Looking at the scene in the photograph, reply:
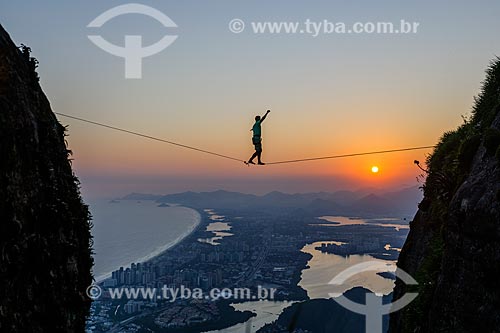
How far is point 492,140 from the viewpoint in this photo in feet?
27.6

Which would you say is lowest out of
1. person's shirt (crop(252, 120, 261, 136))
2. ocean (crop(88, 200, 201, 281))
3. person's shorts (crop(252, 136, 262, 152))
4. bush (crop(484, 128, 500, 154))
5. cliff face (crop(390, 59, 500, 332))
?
ocean (crop(88, 200, 201, 281))

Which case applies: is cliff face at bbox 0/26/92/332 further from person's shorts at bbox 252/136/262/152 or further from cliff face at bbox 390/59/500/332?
person's shorts at bbox 252/136/262/152

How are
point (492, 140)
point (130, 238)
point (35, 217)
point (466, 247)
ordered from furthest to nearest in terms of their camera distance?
point (130, 238), point (492, 140), point (466, 247), point (35, 217)

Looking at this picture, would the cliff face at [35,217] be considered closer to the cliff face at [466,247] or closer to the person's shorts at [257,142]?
the cliff face at [466,247]

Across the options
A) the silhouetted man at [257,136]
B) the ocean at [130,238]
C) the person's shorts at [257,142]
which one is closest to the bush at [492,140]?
the silhouetted man at [257,136]

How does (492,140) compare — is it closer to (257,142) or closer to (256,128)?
(256,128)

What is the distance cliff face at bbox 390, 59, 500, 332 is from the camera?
6.84 meters

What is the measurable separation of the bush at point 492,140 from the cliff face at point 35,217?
8075 millimetres

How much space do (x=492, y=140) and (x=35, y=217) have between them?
8212 millimetres

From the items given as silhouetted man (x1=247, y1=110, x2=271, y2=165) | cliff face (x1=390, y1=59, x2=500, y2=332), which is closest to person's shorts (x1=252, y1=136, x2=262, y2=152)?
Result: silhouetted man (x1=247, y1=110, x2=271, y2=165)

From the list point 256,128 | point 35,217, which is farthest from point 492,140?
point 35,217

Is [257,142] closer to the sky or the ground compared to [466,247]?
closer to the sky

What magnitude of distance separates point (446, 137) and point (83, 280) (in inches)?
469

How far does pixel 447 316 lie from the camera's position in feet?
25.5
